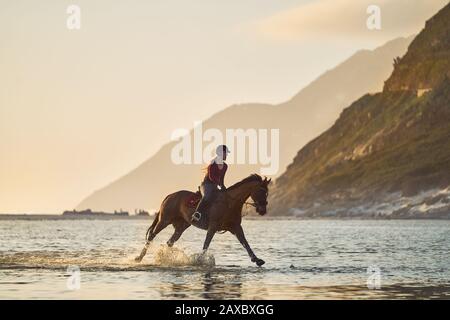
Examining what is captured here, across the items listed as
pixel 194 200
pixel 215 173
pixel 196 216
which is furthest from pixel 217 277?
pixel 194 200

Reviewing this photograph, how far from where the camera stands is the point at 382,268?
38938mm

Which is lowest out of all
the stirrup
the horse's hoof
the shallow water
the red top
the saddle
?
the shallow water

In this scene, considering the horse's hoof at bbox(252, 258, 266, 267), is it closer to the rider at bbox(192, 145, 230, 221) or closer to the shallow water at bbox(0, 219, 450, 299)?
the shallow water at bbox(0, 219, 450, 299)

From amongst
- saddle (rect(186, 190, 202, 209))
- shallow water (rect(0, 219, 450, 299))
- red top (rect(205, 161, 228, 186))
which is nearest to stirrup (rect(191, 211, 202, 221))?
saddle (rect(186, 190, 202, 209))

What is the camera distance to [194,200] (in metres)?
38.3

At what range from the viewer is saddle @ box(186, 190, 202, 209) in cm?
3825

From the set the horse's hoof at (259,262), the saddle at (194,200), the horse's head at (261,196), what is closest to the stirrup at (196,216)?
the saddle at (194,200)

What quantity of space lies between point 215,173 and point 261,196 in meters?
1.89

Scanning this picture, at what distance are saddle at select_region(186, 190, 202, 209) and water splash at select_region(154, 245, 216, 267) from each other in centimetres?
183

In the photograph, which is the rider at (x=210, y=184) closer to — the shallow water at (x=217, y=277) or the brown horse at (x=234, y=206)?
the brown horse at (x=234, y=206)

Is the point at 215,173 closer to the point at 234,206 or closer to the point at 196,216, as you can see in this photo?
the point at 234,206

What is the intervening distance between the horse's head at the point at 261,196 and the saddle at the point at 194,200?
211 cm

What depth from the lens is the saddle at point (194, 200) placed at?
38250mm
